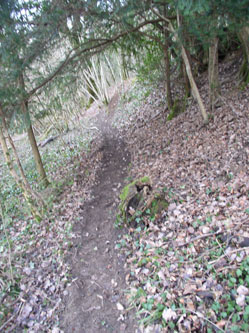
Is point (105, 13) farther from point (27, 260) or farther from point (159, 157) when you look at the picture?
point (27, 260)

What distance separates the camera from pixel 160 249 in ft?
13.4

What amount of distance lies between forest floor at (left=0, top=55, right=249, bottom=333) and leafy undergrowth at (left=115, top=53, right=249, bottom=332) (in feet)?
0.05

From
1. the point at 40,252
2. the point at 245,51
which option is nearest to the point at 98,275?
the point at 40,252

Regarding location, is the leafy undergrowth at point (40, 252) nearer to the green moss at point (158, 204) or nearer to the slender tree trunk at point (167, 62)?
the green moss at point (158, 204)

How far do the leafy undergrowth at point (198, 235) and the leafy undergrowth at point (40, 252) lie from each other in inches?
60.0

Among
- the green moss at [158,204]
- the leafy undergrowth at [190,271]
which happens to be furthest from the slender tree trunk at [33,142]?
the leafy undergrowth at [190,271]

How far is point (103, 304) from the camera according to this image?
12.3ft

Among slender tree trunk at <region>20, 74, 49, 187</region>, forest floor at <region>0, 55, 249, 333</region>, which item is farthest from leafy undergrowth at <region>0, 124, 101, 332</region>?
slender tree trunk at <region>20, 74, 49, 187</region>

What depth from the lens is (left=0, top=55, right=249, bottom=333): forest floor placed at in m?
3.03

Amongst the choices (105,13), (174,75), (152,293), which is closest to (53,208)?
(152,293)

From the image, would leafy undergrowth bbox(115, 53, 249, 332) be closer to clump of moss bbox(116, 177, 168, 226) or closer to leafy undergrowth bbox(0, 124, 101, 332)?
clump of moss bbox(116, 177, 168, 226)

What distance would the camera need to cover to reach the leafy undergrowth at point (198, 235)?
287 centimetres

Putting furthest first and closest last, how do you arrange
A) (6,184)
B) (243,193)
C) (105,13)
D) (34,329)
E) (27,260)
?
(6,184) → (105,13) → (27,260) → (243,193) → (34,329)

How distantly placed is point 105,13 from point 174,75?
24.6ft
